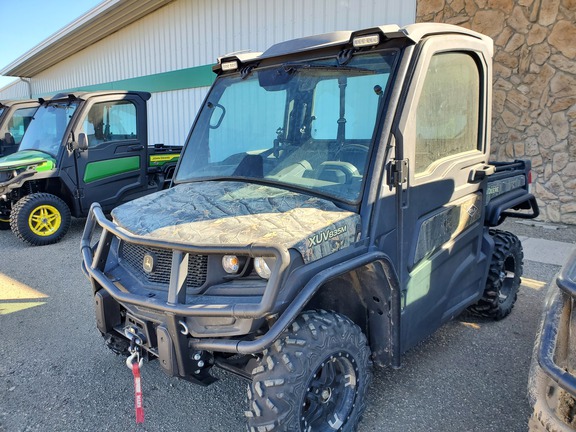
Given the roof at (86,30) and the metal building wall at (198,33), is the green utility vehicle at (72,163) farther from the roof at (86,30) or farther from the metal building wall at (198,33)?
the roof at (86,30)

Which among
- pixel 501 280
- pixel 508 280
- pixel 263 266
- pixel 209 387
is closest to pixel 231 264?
pixel 263 266

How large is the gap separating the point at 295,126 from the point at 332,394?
5.05ft

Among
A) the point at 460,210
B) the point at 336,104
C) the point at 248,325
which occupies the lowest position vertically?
the point at 248,325

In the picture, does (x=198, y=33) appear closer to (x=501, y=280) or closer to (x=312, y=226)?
(x=501, y=280)

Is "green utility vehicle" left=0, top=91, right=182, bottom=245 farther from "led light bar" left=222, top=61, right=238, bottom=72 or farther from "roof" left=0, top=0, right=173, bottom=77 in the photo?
"roof" left=0, top=0, right=173, bottom=77

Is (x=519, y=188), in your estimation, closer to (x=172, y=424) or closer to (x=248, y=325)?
(x=248, y=325)

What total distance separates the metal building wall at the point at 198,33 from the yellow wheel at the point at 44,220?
5850mm

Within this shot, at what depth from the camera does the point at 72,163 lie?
6.80 metres

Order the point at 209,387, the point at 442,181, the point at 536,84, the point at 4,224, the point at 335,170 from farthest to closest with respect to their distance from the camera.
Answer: the point at 4,224 → the point at 536,84 → the point at 209,387 → the point at 442,181 → the point at 335,170

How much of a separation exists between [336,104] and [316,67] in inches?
9.5

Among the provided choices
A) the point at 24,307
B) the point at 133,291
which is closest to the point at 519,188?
the point at 133,291

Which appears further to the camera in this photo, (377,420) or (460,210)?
(460,210)

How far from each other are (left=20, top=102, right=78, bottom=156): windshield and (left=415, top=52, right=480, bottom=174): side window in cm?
593

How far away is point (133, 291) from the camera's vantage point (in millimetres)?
2373
